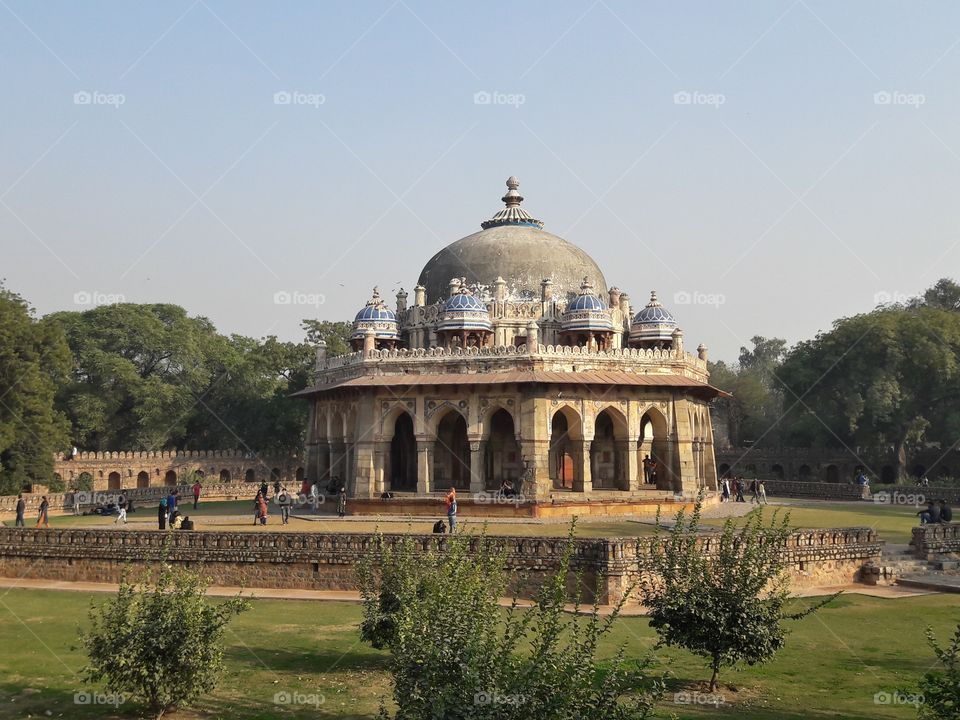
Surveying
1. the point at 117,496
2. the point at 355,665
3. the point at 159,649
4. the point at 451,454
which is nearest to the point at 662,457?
the point at 451,454

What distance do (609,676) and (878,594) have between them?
13.7 meters

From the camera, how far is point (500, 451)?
34.1m

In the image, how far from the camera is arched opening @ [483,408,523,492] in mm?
33781

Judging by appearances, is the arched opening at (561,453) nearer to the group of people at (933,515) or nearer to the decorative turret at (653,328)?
the decorative turret at (653,328)

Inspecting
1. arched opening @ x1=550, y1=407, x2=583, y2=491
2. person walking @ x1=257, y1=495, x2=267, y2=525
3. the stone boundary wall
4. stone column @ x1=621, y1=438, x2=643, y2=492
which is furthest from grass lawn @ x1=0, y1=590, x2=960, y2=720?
arched opening @ x1=550, y1=407, x2=583, y2=491

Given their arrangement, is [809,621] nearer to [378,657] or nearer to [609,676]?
[378,657]

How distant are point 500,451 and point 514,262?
8250mm

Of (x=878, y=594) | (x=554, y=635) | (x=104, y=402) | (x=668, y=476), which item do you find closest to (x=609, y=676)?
(x=554, y=635)

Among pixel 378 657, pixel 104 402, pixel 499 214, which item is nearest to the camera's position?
pixel 378 657

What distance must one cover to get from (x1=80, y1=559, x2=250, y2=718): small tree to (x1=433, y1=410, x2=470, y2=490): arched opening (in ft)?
76.7

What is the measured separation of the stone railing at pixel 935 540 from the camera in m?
21.6

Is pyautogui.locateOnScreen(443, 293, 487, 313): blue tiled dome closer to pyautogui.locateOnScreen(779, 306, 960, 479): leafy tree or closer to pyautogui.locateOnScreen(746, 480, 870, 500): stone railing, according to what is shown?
pyautogui.locateOnScreen(746, 480, 870, 500): stone railing

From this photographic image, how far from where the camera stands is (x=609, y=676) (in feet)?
24.5

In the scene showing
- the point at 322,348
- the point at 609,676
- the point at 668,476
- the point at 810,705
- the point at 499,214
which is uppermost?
the point at 499,214
